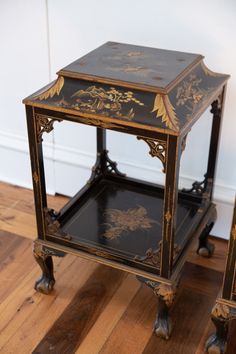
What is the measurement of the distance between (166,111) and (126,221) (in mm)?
495

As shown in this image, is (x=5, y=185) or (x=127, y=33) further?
(x=5, y=185)

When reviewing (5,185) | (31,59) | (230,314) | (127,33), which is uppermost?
(127,33)

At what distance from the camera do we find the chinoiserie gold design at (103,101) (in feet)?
4.11

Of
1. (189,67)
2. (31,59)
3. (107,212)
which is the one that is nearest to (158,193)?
(107,212)

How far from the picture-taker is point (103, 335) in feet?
4.86

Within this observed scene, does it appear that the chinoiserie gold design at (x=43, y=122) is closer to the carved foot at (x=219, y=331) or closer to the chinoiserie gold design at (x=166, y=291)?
the chinoiserie gold design at (x=166, y=291)

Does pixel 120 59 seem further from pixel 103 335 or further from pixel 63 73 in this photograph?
pixel 103 335

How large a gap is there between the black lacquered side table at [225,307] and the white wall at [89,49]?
20.2 inches

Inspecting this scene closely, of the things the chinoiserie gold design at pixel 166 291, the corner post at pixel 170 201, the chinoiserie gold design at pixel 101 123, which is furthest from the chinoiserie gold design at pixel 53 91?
the chinoiserie gold design at pixel 166 291

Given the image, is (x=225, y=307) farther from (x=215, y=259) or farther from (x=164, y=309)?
(x=215, y=259)

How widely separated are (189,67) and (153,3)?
1.14 feet

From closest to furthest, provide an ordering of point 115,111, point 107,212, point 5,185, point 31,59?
point 115,111 < point 107,212 < point 31,59 < point 5,185

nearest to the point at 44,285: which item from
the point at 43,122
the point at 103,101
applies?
the point at 43,122

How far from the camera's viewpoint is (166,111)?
122 centimetres
